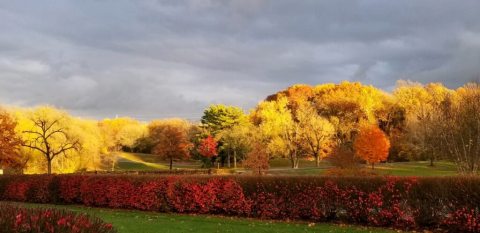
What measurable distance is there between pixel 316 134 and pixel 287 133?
4.35 meters

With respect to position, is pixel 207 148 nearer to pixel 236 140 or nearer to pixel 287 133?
pixel 236 140

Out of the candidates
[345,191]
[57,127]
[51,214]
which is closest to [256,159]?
[57,127]

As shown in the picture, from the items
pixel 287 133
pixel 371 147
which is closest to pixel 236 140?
pixel 287 133

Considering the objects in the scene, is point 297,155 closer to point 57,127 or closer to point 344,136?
point 344,136

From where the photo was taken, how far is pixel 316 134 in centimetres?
6944

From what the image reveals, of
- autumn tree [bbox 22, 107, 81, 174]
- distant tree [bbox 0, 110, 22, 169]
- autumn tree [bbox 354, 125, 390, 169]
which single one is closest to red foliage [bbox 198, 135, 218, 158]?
autumn tree [bbox 354, 125, 390, 169]

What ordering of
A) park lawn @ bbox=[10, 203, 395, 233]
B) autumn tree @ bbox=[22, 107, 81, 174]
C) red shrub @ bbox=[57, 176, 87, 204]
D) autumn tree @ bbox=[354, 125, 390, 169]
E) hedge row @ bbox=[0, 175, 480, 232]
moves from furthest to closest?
autumn tree @ bbox=[354, 125, 390, 169] < autumn tree @ bbox=[22, 107, 81, 174] < red shrub @ bbox=[57, 176, 87, 204] < hedge row @ bbox=[0, 175, 480, 232] < park lawn @ bbox=[10, 203, 395, 233]

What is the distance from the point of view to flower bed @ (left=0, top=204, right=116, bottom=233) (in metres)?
4.97

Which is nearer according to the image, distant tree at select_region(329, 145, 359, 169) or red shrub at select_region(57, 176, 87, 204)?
red shrub at select_region(57, 176, 87, 204)

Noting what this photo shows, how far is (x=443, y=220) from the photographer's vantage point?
1311cm

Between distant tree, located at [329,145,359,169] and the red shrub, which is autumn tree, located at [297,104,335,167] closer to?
distant tree, located at [329,145,359,169]

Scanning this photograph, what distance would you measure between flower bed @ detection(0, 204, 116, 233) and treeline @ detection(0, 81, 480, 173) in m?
26.8

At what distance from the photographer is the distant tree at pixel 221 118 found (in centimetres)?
7500

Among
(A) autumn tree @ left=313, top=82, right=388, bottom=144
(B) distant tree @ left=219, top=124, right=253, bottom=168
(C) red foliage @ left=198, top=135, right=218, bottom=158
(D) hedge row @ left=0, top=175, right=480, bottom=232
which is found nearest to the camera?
(D) hedge row @ left=0, top=175, right=480, bottom=232
